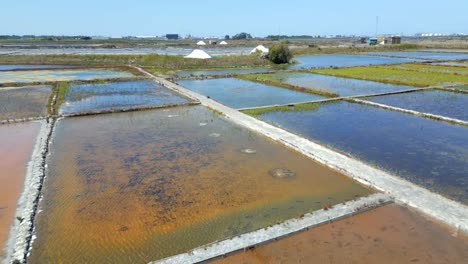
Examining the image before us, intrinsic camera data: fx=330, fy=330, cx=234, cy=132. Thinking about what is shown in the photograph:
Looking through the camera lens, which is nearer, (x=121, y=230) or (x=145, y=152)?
(x=121, y=230)

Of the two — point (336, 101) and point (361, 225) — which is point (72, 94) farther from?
point (361, 225)

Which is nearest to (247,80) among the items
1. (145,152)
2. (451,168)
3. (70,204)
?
(145,152)

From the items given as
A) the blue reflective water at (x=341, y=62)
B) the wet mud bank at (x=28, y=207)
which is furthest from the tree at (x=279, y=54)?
the wet mud bank at (x=28, y=207)

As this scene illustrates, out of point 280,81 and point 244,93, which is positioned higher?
point 280,81

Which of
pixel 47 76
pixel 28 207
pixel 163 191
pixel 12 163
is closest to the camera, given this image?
pixel 28 207

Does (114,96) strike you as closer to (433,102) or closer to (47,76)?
(47,76)

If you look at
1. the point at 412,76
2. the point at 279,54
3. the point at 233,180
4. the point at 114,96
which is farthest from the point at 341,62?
the point at 233,180
